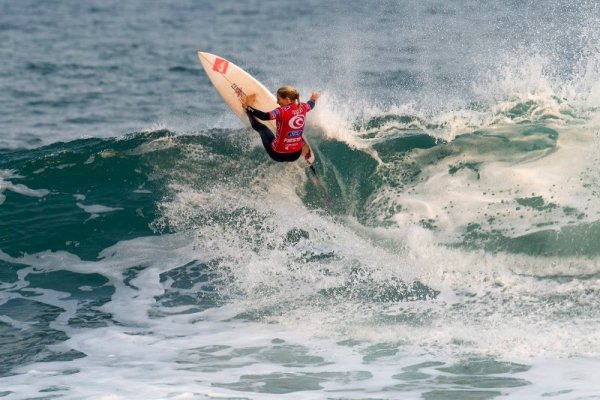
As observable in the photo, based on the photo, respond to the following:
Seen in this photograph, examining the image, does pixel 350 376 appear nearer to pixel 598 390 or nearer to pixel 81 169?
pixel 598 390

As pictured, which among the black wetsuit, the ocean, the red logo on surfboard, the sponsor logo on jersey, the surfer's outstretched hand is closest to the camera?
the ocean

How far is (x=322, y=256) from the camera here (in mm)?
11586

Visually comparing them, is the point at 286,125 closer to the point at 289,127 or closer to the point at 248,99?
the point at 289,127

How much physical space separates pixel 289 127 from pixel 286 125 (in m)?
0.06

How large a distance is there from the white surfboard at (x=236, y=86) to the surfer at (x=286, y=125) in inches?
28.7

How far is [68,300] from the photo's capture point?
11.1 meters

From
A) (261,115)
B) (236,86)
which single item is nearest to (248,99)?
(236,86)

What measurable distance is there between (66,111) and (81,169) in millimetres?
7372

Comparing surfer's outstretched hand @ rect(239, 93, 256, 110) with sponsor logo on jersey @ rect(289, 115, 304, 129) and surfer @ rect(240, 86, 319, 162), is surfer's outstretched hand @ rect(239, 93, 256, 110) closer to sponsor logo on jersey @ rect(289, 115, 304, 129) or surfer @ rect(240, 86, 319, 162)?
surfer @ rect(240, 86, 319, 162)

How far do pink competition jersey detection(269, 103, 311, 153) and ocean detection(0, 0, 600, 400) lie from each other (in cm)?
92

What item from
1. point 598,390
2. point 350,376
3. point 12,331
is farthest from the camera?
point 12,331

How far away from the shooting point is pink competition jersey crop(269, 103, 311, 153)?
1178 centimetres

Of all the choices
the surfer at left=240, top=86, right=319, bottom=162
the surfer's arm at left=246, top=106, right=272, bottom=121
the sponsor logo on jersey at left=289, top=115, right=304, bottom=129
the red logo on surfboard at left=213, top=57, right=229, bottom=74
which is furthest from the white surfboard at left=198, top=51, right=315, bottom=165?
the sponsor logo on jersey at left=289, top=115, right=304, bottom=129

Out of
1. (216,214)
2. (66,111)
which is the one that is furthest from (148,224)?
(66,111)
